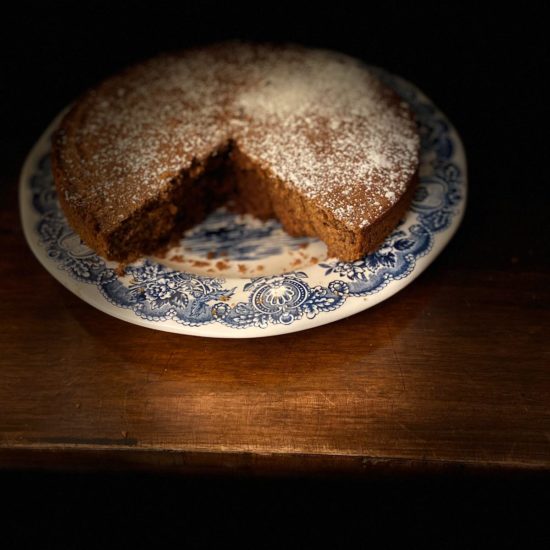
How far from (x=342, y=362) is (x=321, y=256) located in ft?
1.40

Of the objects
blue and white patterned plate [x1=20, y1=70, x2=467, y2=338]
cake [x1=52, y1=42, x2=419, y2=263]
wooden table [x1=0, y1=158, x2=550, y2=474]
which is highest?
cake [x1=52, y1=42, x2=419, y2=263]

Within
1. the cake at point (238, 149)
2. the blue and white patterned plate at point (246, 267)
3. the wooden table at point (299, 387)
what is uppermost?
the cake at point (238, 149)

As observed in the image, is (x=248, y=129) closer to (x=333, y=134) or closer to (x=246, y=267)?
(x=333, y=134)

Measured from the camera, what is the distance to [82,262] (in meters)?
1.88

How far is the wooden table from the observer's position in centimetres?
161

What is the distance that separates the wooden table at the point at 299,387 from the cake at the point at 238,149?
0.92 feet

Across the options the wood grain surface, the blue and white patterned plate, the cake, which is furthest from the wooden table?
the cake

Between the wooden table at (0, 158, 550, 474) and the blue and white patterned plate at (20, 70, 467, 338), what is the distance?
13 centimetres

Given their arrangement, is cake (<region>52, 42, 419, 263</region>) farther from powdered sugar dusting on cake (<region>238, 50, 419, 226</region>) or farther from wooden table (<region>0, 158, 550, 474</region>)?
wooden table (<region>0, 158, 550, 474</region>)

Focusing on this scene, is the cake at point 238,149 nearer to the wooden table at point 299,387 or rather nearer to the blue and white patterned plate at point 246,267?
the blue and white patterned plate at point 246,267

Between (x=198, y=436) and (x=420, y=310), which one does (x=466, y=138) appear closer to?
(x=420, y=310)

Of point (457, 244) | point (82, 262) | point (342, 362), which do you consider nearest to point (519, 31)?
point (457, 244)

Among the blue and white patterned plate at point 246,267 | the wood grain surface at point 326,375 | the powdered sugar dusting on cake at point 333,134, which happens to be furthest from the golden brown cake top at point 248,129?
the wood grain surface at point 326,375

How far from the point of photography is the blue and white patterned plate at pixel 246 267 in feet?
5.68
